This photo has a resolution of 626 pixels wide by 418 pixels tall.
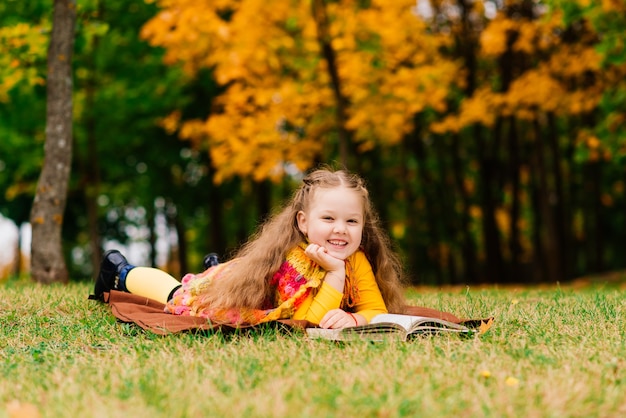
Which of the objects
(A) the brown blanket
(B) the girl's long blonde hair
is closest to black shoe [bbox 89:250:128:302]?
(A) the brown blanket

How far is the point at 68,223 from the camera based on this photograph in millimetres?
20250

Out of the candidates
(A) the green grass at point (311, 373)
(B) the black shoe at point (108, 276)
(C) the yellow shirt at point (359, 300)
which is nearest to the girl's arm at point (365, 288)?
(C) the yellow shirt at point (359, 300)

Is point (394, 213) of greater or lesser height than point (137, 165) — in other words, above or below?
below

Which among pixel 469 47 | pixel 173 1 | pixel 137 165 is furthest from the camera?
pixel 137 165

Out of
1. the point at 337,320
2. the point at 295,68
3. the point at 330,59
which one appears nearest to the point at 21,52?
the point at 330,59

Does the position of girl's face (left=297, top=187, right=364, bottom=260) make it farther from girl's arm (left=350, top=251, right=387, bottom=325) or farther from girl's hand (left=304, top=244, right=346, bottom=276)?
girl's arm (left=350, top=251, right=387, bottom=325)

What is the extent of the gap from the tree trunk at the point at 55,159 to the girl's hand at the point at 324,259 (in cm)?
394

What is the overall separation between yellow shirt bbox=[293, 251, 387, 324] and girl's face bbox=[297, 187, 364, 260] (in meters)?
0.19

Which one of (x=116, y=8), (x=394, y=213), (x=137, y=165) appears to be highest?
(x=116, y=8)

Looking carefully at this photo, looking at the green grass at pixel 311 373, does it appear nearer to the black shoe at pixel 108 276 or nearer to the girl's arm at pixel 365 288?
the girl's arm at pixel 365 288

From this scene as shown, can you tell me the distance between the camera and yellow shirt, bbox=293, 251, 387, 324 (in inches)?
155

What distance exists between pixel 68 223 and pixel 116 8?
10117mm

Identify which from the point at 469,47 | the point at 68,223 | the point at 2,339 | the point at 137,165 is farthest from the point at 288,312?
the point at 68,223

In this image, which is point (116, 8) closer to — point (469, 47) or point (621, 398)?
point (469, 47)
